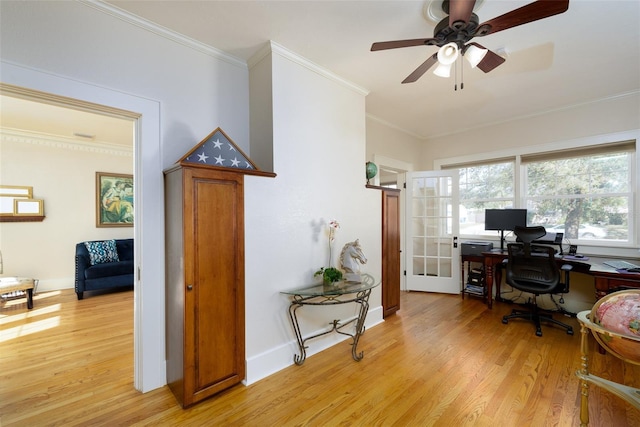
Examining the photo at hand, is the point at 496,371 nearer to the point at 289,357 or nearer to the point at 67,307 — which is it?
the point at 289,357

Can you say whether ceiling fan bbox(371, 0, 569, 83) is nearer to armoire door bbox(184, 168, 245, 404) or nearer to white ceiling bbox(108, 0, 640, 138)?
white ceiling bbox(108, 0, 640, 138)

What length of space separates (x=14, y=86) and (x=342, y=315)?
309cm

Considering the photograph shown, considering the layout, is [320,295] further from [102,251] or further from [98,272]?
[102,251]

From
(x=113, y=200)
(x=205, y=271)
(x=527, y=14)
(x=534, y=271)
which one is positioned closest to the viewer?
(x=527, y=14)

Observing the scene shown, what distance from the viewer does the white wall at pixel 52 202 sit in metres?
4.39

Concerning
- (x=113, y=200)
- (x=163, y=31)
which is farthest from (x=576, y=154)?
(x=113, y=200)

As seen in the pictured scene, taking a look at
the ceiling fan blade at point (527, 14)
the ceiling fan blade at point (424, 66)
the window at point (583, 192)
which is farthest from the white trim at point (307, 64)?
the window at point (583, 192)

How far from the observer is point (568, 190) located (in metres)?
3.72

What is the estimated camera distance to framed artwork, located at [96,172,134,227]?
5172mm

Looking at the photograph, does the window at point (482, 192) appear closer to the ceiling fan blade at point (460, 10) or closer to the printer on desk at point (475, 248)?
the printer on desk at point (475, 248)

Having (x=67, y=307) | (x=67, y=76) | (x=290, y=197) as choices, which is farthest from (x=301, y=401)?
(x=67, y=307)

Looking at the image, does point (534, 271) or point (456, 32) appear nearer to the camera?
point (456, 32)

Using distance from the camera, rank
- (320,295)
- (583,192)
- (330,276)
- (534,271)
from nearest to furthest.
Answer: (320,295), (330,276), (534,271), (583,192)

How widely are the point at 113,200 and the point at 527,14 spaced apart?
21.9 ft
